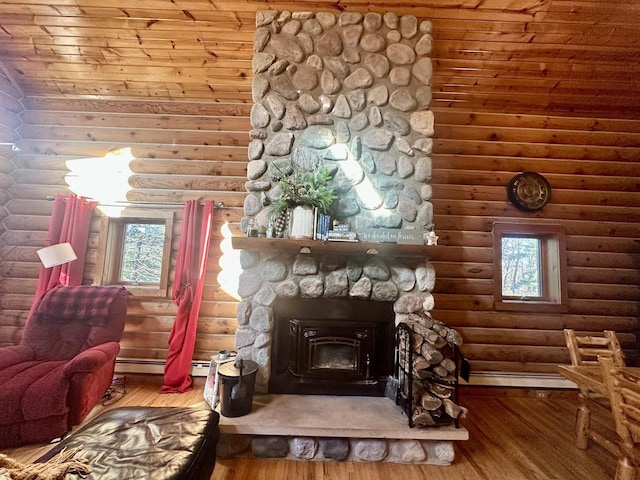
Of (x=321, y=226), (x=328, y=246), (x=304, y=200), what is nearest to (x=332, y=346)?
(x=328, y=246)

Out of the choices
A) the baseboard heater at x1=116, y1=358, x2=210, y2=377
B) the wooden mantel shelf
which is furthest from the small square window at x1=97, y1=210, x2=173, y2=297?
the wooden mantel shelf

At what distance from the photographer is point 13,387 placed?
200cm

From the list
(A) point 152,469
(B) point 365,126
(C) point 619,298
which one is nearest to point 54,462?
(A) point 152,469

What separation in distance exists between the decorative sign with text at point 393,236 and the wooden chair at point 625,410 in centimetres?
122

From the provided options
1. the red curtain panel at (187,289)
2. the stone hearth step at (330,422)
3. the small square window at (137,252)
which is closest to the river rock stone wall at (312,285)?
the stone hearth step at (330,422)

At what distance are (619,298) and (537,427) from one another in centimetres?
184

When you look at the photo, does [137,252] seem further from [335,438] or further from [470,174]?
[470,174]

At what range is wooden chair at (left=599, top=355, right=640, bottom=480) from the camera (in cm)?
142

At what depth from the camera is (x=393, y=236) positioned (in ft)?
7.41

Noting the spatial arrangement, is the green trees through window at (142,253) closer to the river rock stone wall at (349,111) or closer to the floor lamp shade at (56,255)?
the floor lamp shade at (56,255)

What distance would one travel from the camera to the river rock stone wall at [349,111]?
2.45 m

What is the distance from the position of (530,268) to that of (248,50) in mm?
3917

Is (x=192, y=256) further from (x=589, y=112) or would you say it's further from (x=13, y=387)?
(x=589, y=112)

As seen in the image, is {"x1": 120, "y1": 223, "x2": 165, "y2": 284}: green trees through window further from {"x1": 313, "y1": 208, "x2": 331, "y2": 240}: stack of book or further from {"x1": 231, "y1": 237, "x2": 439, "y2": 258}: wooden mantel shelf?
{"x1": 313, "y1": 208, "x2": 331, "y2": 240}: stack of book
